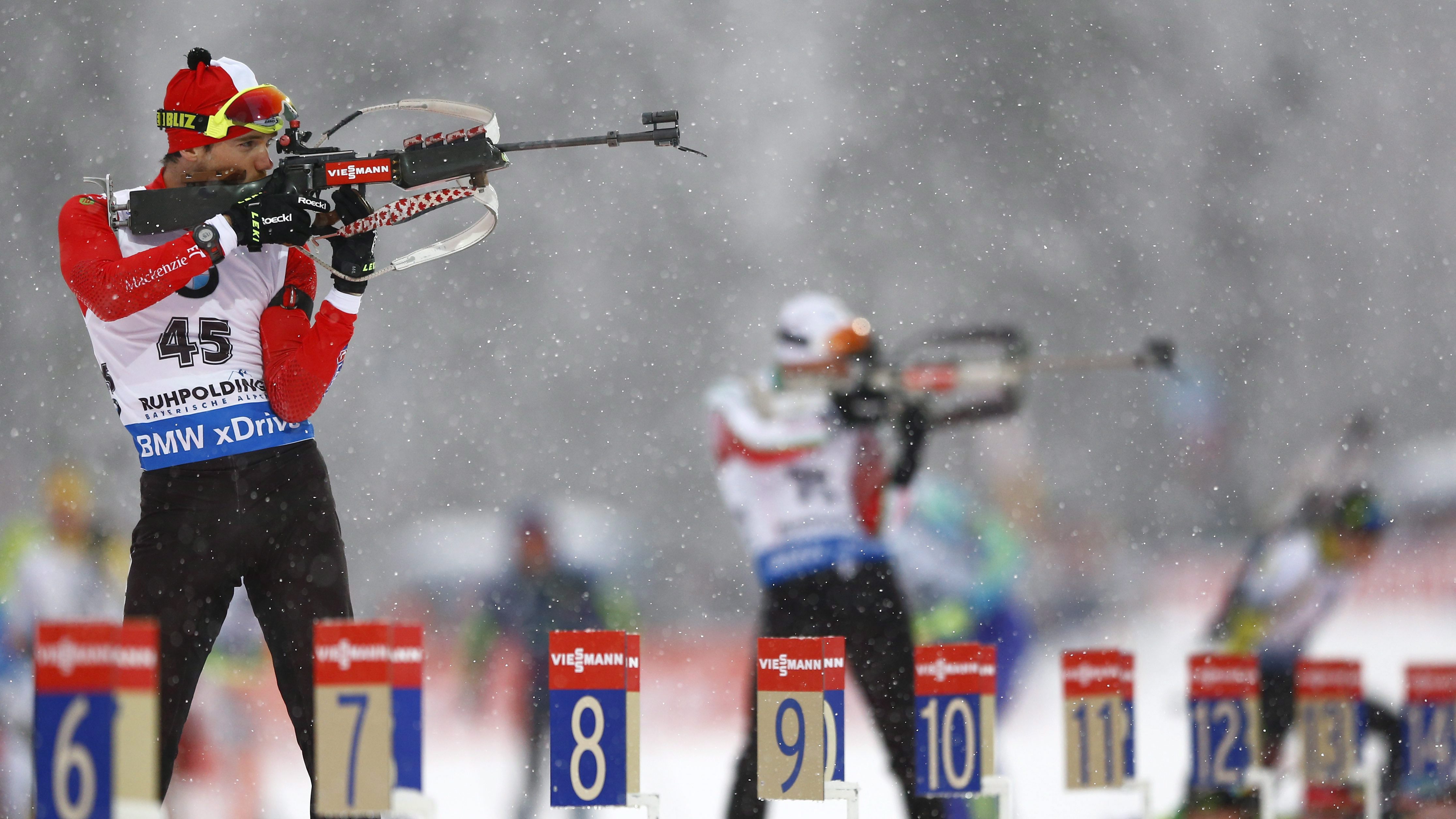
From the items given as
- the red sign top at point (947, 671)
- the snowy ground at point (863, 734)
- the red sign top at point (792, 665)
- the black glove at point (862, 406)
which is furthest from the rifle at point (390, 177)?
the snowy ground at point (863, 734)

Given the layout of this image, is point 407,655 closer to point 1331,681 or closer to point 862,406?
point 1331,681

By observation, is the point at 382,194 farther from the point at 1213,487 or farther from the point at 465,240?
the point at 465,240

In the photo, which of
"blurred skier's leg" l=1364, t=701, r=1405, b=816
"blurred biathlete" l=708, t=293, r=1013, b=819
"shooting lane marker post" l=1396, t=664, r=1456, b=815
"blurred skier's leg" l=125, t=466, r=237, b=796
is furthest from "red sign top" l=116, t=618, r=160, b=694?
"blurred skier's leg" l=1364, t=701, r=1405, b=816

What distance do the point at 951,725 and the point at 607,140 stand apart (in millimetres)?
1342

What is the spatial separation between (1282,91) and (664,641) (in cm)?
532

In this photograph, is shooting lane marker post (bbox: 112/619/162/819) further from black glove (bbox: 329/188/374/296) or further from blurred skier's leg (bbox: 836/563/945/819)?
blurred skier's leg (bbox: 836/563/945/819)

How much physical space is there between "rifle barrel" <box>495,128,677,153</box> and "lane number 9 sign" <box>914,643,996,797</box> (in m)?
1.16

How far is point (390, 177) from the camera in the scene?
224 centimetres

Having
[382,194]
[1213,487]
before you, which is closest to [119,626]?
[382,194]

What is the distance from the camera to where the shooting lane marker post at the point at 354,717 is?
190 cm

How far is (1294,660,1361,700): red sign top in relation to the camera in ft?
11.2

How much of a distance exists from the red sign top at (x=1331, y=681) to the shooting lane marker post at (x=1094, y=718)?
2.16 ft

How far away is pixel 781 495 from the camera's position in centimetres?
470

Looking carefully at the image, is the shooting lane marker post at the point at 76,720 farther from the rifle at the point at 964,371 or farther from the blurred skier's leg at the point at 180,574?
the rifle at the point at 964,371
